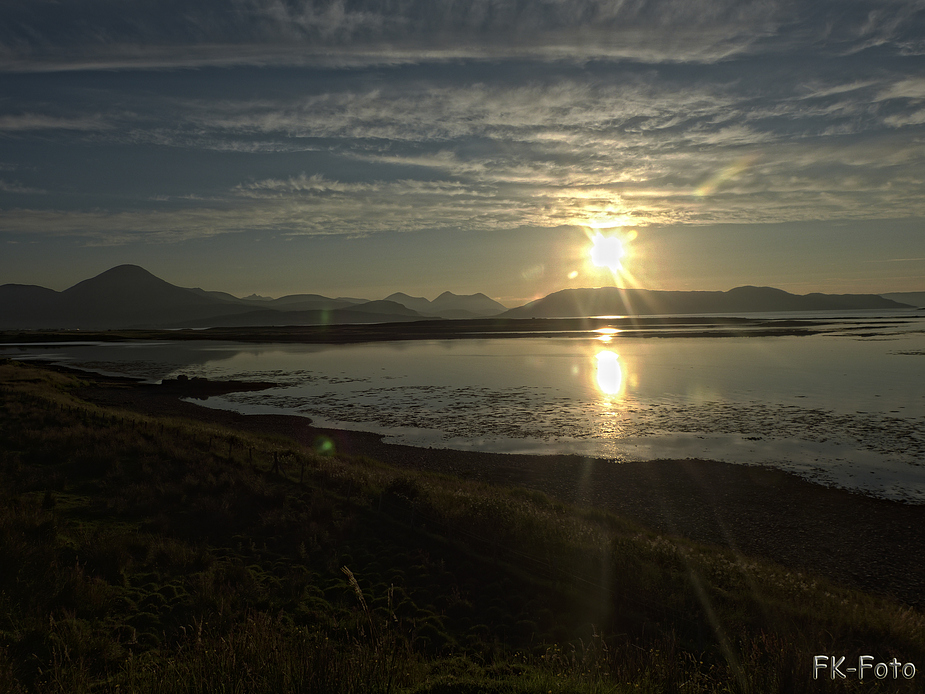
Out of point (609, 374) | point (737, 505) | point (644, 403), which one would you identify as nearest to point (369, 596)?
point (737, 505)

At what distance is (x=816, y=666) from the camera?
6.56m

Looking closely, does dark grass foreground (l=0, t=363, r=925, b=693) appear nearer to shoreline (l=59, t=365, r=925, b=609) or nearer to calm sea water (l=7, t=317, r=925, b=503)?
shoreline (l=59, t=365, r=925, b=609)

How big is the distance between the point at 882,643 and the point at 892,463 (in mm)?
16132

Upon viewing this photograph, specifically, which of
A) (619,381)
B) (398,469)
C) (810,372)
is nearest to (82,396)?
(398,469)

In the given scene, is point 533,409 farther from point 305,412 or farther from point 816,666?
point 816,666

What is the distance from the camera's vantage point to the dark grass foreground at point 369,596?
21.4 feet

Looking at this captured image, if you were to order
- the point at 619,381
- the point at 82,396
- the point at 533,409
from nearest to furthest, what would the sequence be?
the point at 533,409 → the point at 82,396 → the point at 619,381

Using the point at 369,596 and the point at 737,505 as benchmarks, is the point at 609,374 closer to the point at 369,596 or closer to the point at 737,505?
the point at 737,505

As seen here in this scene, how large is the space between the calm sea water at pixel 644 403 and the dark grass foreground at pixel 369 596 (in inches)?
424

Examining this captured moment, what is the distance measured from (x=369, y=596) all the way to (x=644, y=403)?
30.0 metres

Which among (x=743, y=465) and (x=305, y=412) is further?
(x=305, y=412)

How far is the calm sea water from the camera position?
77.4 feet

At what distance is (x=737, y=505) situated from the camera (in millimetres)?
17312

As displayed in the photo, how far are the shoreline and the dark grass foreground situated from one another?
1545 millimetres
